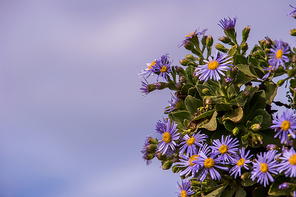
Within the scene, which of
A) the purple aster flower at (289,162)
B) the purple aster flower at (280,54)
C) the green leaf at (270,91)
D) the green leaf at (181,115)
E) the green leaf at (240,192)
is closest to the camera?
the purple aster flower at (289,162)

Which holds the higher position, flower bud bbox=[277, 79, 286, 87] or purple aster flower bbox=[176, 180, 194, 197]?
flower bud bbox=[277, 79, 286, 87]

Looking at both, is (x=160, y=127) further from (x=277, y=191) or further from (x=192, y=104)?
(x=277, y=191)

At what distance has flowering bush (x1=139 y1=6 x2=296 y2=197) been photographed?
116 cm

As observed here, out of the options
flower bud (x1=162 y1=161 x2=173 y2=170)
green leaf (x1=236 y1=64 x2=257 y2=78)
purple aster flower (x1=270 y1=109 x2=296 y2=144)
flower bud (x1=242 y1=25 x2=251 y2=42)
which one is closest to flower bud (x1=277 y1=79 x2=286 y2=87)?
green leaf (x1=236 y1=64 x2=257 y2=78)

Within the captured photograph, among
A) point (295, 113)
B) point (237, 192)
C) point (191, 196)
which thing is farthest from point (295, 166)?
point (191, 196)

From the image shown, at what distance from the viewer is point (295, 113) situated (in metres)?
1.14

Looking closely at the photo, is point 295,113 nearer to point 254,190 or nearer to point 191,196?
point 254,190

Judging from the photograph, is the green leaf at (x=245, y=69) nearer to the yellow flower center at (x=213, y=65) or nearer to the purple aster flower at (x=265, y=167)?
the yellow flower center at (x=213, y=65)

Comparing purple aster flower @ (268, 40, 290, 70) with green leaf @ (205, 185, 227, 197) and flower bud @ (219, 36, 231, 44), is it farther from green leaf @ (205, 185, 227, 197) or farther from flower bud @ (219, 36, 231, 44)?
green leaf @ (205, 185, 227, 197)

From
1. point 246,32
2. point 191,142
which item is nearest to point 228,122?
point 191,142

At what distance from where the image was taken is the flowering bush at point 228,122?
116 centimetres

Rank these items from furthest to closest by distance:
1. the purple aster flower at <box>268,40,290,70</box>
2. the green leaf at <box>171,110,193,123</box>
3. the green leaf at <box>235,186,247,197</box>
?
the green leaf at <box>171,110,193,123</box> < the green leaf at <box>235,186,247,197</box> < the purple aster flower at <box>268,40,290,70</box>

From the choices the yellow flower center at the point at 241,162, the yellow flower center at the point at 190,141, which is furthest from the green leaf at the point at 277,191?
the yellow flower center at the point at 190,141

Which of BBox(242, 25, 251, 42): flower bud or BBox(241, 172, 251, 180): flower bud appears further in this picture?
BBox(242, 25, 251, 42): flower bud
